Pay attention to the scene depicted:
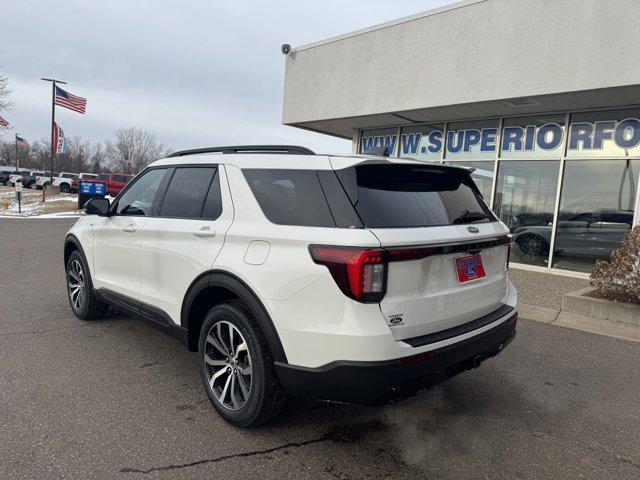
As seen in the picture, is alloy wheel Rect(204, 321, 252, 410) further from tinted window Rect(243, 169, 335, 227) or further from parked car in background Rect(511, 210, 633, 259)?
parked car in background Rect(511, 210, 633, 259)

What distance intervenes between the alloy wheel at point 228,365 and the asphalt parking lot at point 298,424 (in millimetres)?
187

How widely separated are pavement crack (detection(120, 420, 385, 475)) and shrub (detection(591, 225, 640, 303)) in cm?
434

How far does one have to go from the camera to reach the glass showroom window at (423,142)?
10961mm

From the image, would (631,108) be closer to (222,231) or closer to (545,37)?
(545,37)

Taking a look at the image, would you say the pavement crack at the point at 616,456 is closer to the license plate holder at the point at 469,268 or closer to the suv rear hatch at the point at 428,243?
the suv rear hatch at the point at 428,243

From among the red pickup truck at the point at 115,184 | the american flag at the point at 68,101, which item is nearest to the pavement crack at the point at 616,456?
the american flag at the point at 68,101

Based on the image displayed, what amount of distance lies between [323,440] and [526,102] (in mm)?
7899

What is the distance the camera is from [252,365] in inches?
107

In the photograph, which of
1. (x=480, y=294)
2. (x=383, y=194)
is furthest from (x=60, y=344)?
(x=480, y=294)

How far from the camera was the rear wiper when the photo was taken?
2.91 meters

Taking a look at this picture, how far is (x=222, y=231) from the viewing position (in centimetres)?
300

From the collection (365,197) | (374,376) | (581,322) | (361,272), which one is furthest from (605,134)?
(374,376)

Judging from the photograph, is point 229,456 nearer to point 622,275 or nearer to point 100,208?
point 100,208

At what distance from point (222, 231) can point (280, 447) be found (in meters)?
1.39
